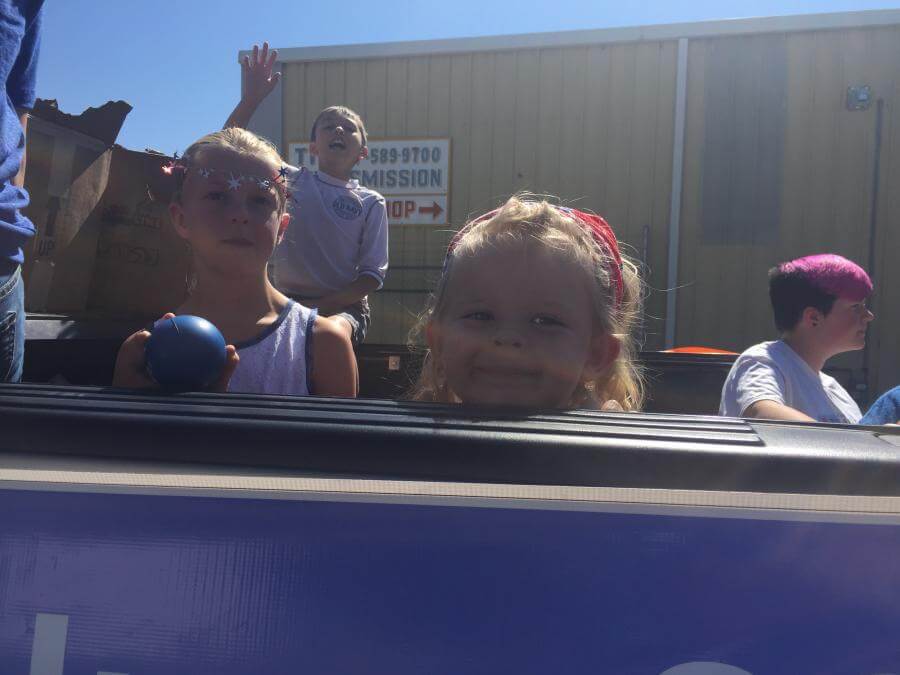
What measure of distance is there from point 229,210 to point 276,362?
0.38m

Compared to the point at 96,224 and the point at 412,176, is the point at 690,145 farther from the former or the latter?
the point at 96,224

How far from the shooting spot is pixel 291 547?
74 cm

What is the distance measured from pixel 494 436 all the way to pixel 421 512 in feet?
0.38

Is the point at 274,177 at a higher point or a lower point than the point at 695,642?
higher

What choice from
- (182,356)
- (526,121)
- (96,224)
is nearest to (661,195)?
(526,121)

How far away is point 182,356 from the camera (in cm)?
112

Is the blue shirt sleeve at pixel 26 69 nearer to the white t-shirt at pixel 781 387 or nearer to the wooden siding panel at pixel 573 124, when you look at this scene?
the white t-shirt at pixel 781 387

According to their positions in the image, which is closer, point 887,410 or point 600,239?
point 600,239

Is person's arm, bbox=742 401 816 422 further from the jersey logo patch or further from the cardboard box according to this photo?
the cardboard box

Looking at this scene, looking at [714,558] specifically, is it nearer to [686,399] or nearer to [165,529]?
[165,529]

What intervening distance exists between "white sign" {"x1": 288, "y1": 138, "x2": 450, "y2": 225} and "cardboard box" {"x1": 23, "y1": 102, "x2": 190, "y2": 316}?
4356mm

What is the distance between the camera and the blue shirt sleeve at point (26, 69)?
171 centimetres

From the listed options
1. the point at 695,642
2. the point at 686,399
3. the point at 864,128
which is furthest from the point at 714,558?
the point at 864,128

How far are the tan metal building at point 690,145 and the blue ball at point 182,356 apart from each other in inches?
212
